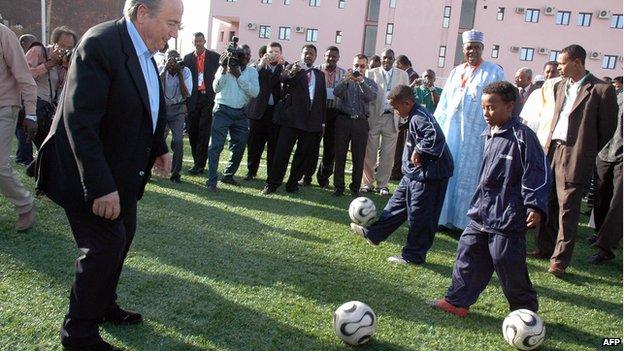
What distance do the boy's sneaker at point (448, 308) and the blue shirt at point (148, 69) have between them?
8.44 feet

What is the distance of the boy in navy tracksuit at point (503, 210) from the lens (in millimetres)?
3799

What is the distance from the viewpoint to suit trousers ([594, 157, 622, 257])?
587 cm

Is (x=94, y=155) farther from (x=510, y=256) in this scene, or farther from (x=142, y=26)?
(x=510, y=256)

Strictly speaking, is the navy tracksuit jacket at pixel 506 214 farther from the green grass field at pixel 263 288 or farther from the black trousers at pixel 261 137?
the black trousers at pixel 261 137

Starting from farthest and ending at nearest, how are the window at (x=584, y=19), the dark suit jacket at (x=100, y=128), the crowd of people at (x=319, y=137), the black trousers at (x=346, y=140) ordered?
the window at (x=584, y=19) → the black trousers at (x=346, y=140) → the crowd of people at (x=319, y=137) → the dark suit jacket at (x=100, y=128)

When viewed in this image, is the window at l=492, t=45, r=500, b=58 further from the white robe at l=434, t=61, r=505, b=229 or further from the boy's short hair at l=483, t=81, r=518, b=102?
the boy's short hair at l=483, t=81, r=518, b=102

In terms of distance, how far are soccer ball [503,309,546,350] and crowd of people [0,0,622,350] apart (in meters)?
0.32

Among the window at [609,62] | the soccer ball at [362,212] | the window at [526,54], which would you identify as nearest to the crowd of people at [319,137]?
the soccer ball at [362,212]

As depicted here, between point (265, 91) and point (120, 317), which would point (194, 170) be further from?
point (120, 317)

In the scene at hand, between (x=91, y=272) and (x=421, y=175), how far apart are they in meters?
3.37

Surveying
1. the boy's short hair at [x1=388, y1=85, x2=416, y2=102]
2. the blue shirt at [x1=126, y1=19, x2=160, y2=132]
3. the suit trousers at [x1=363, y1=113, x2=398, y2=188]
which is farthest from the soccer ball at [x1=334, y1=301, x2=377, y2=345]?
the suit trousers at [x1=363, y1=113, x2=398, y2=188]

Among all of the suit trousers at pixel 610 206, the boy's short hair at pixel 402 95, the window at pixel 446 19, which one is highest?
the window at pixel 446 19

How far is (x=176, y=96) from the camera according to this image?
7801mm

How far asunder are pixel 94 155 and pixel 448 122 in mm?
4944
